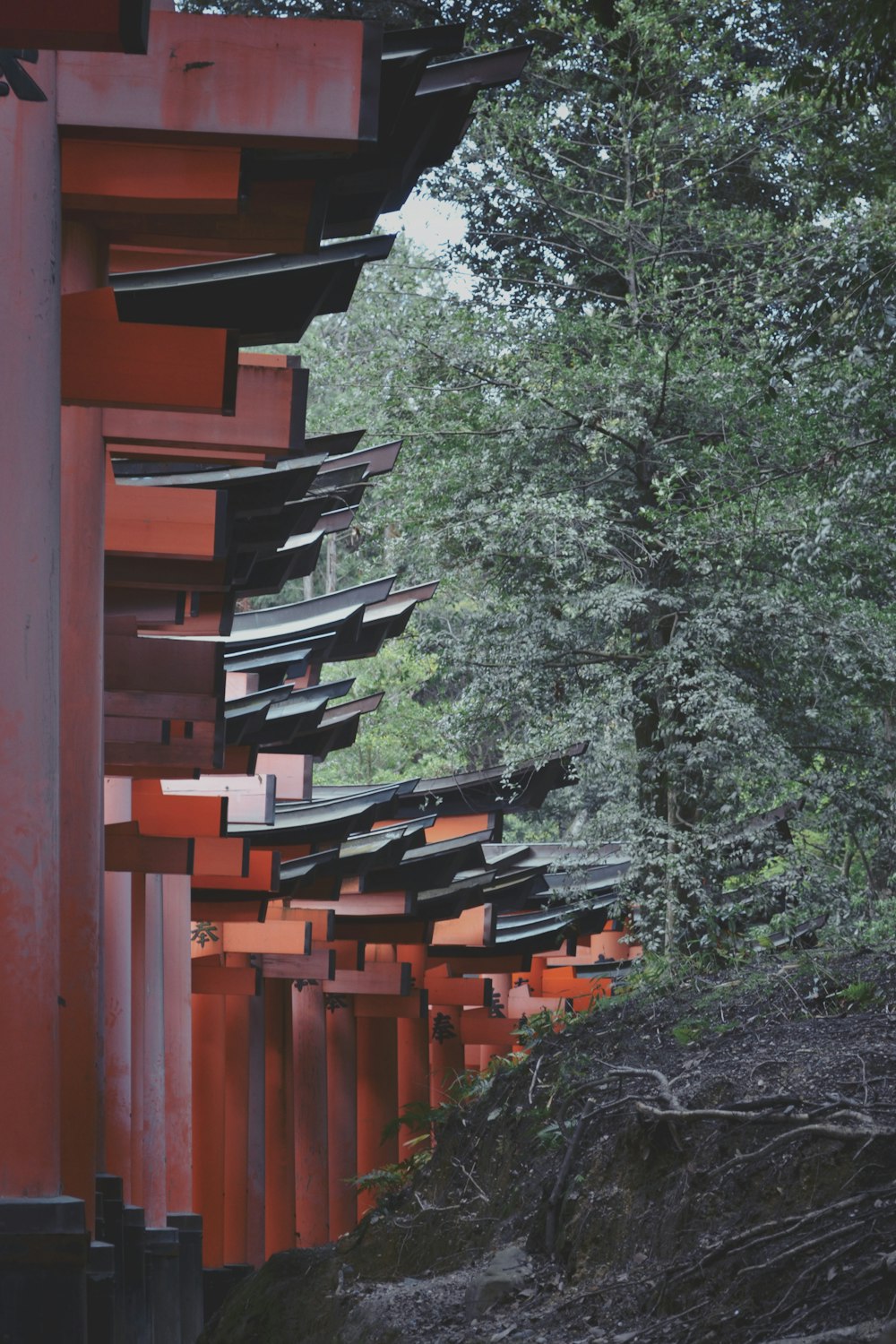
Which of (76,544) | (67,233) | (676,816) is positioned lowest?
(676,816)

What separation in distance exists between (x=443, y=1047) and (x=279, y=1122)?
16.8 ft

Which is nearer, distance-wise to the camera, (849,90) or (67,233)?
(67,233)

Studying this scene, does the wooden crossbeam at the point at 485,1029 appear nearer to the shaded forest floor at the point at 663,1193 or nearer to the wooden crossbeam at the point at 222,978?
the wooden crossbeam at the point at 222,978

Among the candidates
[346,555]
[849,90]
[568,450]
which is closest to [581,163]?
[568,450]

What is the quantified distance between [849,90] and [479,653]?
7494mm

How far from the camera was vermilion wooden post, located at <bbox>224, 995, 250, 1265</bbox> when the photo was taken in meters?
16.0

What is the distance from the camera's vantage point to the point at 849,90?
26.4 feet

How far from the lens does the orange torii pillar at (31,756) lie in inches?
185

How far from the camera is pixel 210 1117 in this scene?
52.3 ft

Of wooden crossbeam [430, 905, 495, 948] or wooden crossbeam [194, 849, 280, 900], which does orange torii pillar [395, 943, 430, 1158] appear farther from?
wooden crossbeam [194, 849, 280, 900]

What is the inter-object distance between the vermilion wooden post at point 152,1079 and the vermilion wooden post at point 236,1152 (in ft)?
14.2

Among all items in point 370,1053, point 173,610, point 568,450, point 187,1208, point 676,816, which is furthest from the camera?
point 370,1053

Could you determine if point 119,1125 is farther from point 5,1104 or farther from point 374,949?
point 374,949

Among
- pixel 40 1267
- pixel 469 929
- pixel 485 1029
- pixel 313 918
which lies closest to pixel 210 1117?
pixel 313 918
